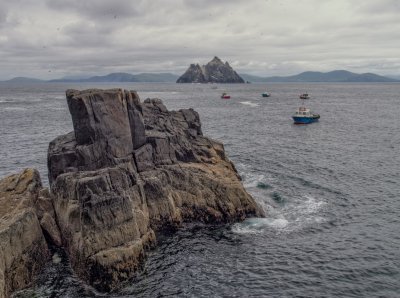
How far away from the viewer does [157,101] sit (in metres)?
60.5

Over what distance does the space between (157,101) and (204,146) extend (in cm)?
1114

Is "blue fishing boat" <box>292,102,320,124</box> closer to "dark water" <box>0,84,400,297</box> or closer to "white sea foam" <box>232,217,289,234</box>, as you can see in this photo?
"dark water" <box>0,84,400,297</box>

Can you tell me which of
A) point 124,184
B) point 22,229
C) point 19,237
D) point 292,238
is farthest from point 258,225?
point 19,237

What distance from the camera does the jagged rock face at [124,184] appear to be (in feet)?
114

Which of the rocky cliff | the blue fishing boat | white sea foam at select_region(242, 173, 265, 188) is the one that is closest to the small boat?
the blue fishing boat

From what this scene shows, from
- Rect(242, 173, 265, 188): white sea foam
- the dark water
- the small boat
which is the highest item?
the small boat

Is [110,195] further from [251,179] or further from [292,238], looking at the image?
[251,179]

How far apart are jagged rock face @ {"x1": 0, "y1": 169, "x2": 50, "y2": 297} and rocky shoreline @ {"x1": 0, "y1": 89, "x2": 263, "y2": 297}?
81mm

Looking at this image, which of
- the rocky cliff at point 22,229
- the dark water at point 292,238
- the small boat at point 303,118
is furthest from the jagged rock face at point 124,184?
the small boat at point 303,118

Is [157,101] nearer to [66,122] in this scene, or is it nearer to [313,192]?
[313,192]

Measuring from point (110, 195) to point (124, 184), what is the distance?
2.80m

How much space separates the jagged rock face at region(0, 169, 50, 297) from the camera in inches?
1284

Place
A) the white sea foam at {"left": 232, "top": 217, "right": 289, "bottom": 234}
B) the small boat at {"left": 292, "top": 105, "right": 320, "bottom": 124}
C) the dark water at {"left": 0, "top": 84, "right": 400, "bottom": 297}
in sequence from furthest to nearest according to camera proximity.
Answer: the small boat at {"left": 292, "top": 105, "right": 320, "bottom": 124} → the white sea foam at {"left": 232, "top": 217, "right": 289, "bottom": 234} → the dark water at {"left": 0, "top": 84, "right": 400, "bottom": 297}

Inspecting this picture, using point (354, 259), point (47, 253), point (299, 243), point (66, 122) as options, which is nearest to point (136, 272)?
point (47, 253)
